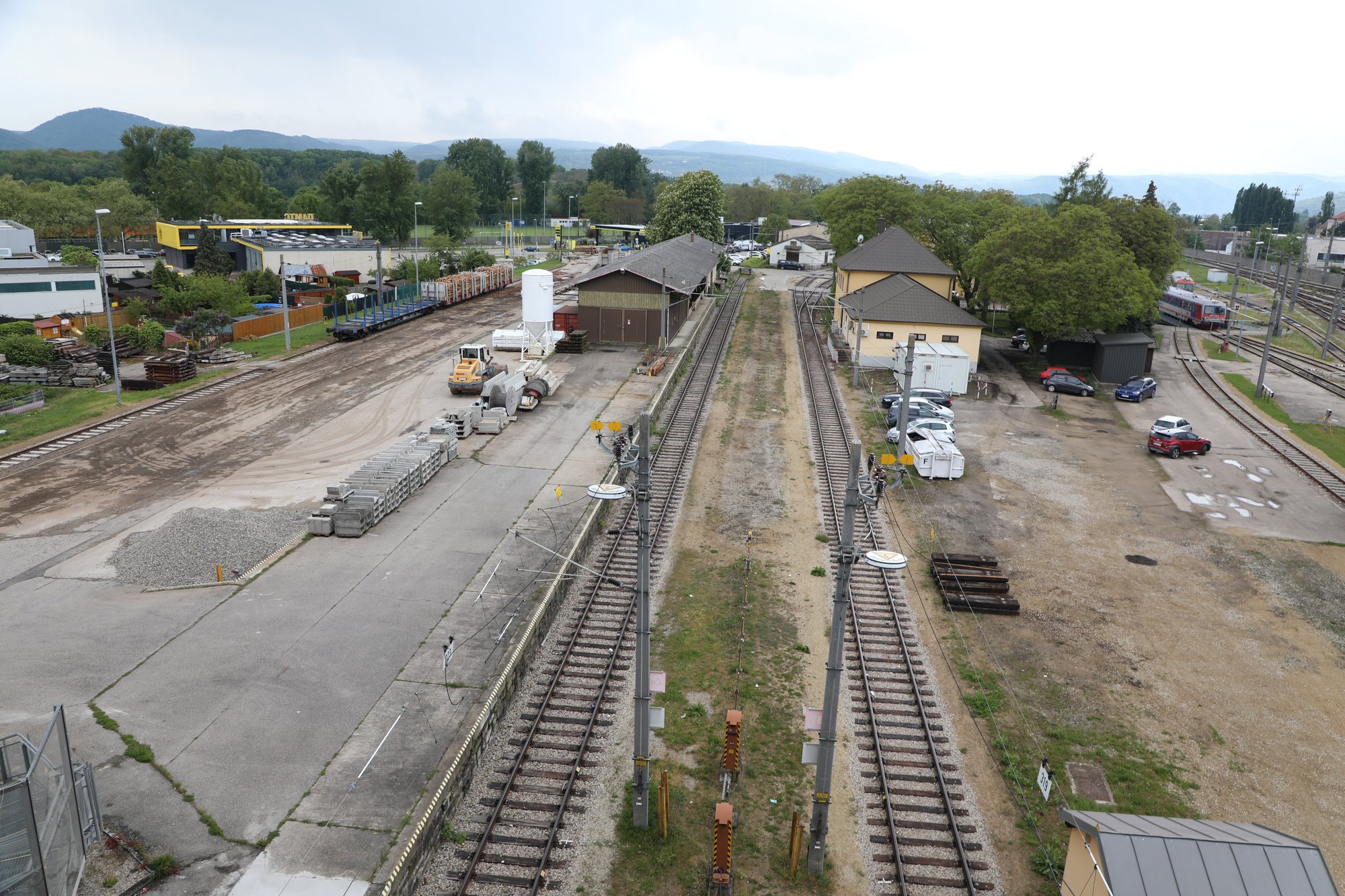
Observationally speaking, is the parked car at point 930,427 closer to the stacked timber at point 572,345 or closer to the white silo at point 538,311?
the stacked timber at point 572,345

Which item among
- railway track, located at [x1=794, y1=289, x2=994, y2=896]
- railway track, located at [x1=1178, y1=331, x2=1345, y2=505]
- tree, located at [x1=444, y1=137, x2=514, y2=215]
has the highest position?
tree, located at [x1=444, y1=137, x2=514, y2=215]

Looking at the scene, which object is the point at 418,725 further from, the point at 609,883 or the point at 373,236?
the point at 373,236

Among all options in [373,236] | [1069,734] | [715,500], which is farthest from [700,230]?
[1069,734]

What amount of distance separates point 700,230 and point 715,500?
63140 millimetres

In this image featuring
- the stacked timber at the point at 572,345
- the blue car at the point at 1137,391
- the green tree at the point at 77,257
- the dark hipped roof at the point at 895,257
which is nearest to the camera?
the blue car at the point at 1137,391

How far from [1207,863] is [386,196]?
101 metres

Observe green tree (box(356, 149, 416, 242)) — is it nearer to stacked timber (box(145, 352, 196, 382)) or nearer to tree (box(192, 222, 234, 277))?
tree (box(192, 222, 234, 277))

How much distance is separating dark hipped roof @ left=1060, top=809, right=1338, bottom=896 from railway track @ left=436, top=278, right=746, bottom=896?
7.79 m

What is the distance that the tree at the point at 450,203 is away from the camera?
354 feet

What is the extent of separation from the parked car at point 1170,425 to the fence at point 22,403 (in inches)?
1857

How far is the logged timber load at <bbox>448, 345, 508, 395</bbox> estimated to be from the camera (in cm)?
4112

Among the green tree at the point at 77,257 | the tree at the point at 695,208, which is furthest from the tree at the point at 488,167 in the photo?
the green tree at the point at 77,257

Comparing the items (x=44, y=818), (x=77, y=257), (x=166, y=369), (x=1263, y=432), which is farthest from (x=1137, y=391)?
(x=77, y=257)

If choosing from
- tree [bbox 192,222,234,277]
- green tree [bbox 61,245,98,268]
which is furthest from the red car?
green tree [bbox 61,245,98,268]
